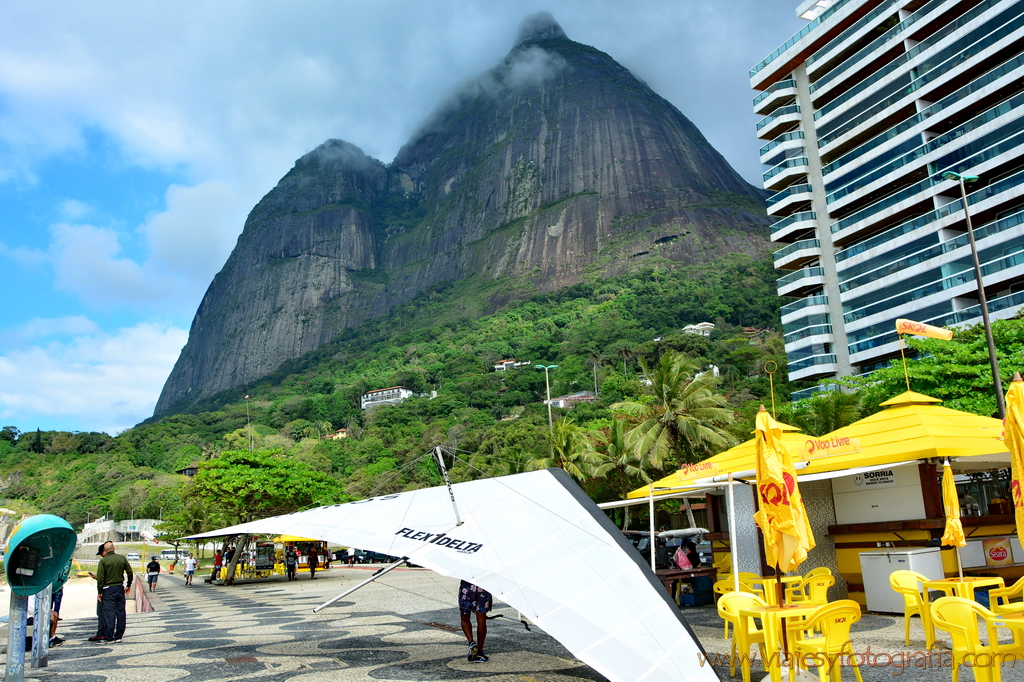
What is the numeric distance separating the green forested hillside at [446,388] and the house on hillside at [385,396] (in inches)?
63.3

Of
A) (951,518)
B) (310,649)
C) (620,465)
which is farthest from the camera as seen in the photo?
(620,465)

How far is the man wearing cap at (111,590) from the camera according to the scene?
10.2m

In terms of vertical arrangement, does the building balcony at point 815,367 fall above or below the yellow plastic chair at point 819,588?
above

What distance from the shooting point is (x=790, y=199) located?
5634cm

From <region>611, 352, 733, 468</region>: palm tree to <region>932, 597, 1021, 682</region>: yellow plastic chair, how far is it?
22.9 m

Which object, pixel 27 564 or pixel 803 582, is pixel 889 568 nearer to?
pixel 803 582

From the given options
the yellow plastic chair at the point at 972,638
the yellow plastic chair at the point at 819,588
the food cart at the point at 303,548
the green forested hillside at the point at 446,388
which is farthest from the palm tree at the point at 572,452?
the yellow plastic chair at the point at 972,638

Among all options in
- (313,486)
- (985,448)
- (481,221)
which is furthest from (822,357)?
(481,221)

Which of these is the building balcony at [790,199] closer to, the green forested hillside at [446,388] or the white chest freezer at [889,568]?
the green forested hillside at [446,388]

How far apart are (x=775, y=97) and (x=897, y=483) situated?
179 ft

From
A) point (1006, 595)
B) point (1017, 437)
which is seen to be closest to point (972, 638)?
point (1017, 437)

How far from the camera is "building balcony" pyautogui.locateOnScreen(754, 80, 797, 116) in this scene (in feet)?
191

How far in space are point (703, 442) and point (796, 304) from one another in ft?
103

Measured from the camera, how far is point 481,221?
177 m
